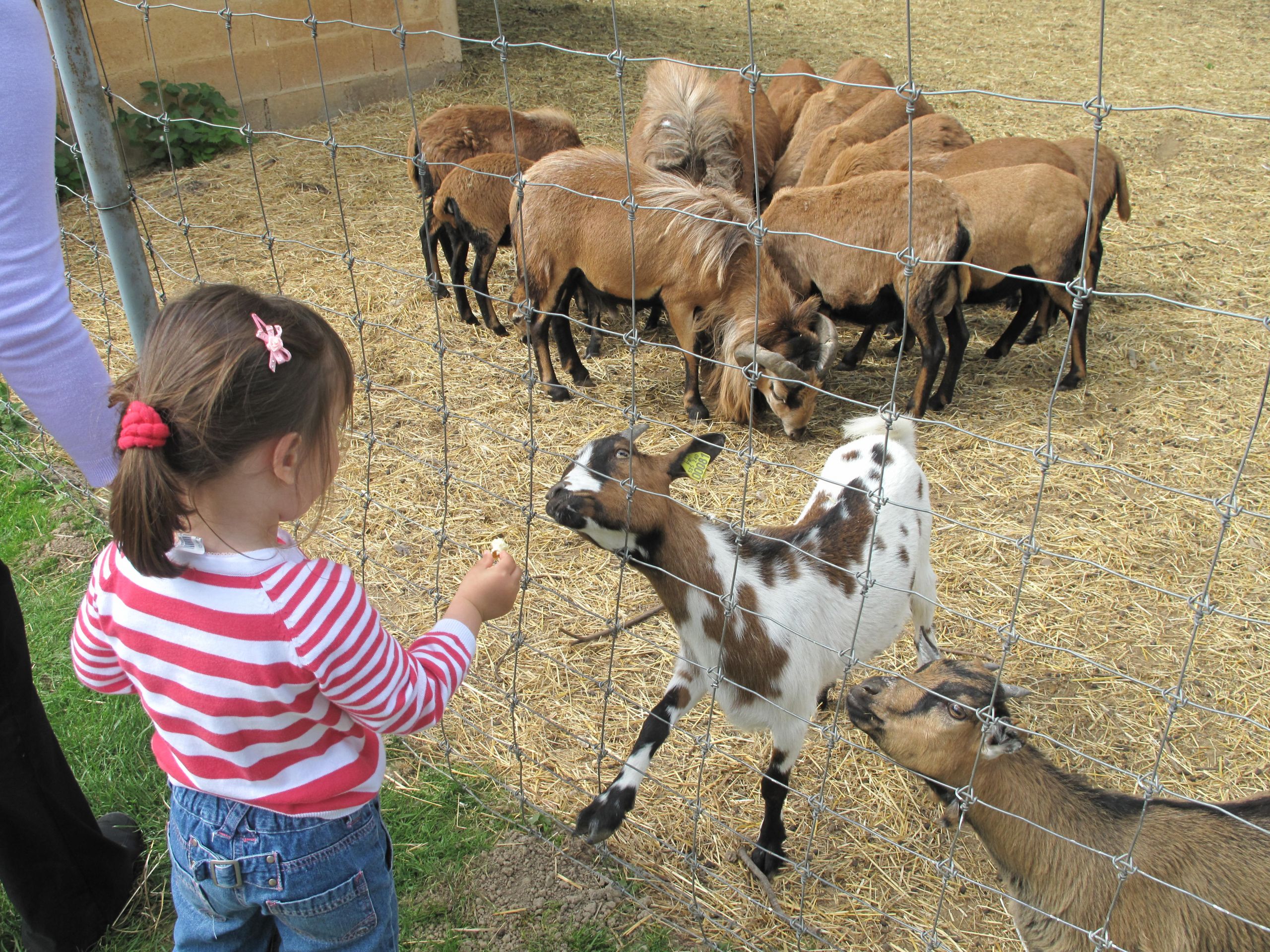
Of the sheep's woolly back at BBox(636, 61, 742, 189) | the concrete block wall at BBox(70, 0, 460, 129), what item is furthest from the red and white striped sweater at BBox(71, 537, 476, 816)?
the concrete block wall at BBox(70, 0, 460, 129)

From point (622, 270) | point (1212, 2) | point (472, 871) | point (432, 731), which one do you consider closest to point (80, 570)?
point (432, 731)

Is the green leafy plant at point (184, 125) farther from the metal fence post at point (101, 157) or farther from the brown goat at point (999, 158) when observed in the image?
the metal fence post at point (101, 157)

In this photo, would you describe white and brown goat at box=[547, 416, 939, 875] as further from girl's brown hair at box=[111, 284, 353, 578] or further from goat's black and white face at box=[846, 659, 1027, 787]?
girl's brown hair at box=[111, 284, 353, 578]

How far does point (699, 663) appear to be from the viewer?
115 inches

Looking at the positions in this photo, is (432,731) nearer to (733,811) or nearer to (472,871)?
(472,871)

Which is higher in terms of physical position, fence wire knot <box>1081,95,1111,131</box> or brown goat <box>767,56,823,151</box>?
fence wire knot <box>1081,95,1111,131</box>

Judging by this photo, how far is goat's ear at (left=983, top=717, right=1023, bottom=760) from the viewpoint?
7.71 ft

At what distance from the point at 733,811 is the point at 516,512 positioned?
1.91m

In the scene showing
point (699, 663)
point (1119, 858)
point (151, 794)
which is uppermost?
point (1119, 858)

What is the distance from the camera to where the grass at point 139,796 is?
2.75m

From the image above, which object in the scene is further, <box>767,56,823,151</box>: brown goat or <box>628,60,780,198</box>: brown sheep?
<box>767,56,823,151</box>: brown goat

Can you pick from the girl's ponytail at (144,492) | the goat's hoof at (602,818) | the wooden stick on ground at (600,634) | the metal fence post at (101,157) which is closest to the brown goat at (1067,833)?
the goat's hoof at (602,818)

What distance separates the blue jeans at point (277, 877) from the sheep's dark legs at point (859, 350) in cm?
494

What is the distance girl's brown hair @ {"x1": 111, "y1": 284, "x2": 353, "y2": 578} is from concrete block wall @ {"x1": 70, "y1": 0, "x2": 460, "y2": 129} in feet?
22.9
